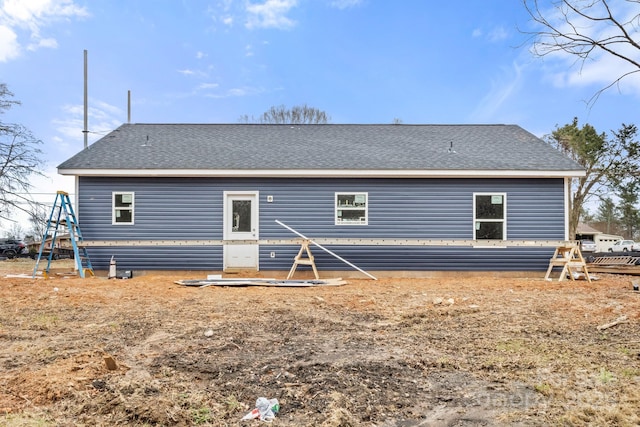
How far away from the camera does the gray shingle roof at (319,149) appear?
455 inches

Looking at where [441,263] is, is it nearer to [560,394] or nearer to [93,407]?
[560,394]

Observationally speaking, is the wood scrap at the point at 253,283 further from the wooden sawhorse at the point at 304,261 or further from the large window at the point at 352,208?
the large window at the point at 352,208

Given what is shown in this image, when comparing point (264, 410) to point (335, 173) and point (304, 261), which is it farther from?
point (335, 173)

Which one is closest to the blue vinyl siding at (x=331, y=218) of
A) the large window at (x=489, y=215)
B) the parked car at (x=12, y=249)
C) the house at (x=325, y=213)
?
the house at (x=325, y=213)

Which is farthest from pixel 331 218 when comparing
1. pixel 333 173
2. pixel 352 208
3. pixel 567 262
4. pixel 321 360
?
pixel 321 360

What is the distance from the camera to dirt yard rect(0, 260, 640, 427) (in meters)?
3.06

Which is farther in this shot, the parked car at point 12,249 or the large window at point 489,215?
the parked car at point 12,249

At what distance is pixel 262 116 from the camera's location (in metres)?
33.2

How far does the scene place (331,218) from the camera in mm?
11664

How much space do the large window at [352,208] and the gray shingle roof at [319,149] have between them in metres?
0.83

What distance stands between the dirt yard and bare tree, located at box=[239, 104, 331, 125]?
85.1 ft

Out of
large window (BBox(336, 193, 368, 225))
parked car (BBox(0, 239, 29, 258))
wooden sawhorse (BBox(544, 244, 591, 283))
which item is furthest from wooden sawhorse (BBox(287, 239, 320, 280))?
parked car (BBox(0, 239, 29, 258))

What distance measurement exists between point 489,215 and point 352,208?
3767 millimetres

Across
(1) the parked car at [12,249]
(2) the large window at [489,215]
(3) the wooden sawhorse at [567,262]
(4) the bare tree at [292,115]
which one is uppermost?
(4) the bare tree at [292,115]
